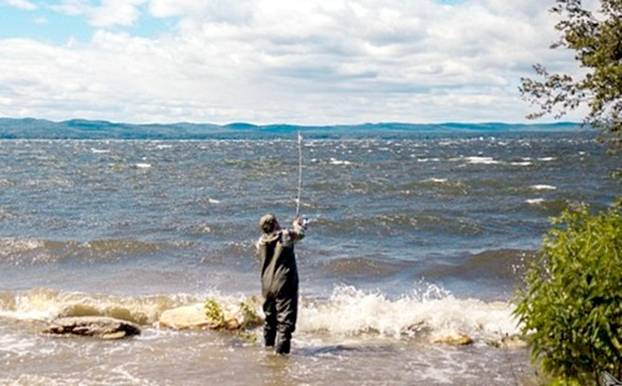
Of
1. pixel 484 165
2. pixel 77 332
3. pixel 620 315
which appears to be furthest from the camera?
pixel 484 165

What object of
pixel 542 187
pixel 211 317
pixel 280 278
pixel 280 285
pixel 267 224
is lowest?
pixel 542 187

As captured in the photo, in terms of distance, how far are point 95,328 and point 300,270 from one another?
27.4 ft

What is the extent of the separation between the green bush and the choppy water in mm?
3294

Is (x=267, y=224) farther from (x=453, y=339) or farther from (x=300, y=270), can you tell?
(x=300, y=270)

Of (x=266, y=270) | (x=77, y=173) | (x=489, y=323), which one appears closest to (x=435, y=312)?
(x=489, y=323)

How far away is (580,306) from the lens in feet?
21.9

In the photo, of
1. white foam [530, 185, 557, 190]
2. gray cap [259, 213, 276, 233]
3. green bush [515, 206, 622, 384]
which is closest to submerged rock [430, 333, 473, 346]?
gray cap [259, 213, 276, 233]

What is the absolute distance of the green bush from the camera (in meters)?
6.61

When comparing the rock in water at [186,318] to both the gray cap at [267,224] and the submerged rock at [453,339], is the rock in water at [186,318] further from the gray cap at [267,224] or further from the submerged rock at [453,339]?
the submerged rock at [453,339]

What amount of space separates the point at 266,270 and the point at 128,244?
13.9 meters

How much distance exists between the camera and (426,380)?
10.4 metres

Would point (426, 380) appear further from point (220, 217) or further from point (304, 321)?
point (220, 217)

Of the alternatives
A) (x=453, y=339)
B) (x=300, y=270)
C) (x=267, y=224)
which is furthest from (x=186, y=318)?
(x=300, y=270)

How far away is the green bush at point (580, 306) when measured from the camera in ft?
21.7
